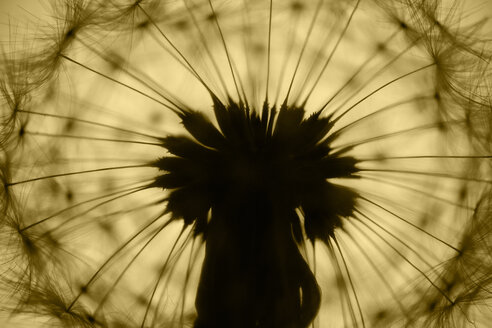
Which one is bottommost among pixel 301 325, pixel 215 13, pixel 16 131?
pixel 301 325

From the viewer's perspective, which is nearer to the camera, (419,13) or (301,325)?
(301,325)

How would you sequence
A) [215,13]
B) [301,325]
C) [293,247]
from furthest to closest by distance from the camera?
[215,13]
[293,247]
[301,325]

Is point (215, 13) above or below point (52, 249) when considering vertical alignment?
above

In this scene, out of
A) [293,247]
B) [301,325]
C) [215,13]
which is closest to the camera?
[301,325]

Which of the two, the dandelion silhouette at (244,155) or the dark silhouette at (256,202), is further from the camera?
the dandelion silhouette at (244,155)

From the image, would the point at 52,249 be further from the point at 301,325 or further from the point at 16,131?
the point at 301,325

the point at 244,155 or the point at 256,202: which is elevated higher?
the point at 244,155

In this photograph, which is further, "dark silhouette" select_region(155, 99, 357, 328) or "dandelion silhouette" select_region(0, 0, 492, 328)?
"dandelion silhouette" select_region(0, 0, 492, 328)

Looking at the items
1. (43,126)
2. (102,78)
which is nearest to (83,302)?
(43,126)
